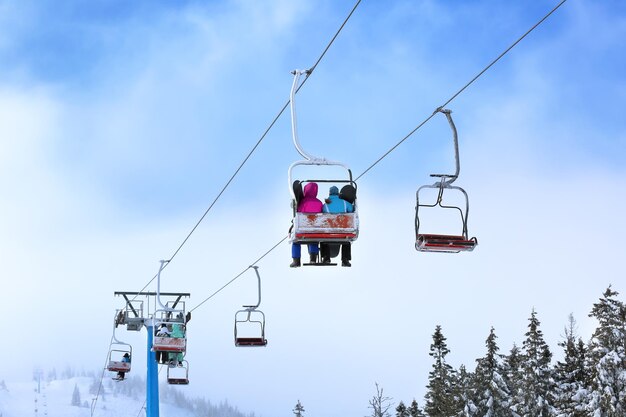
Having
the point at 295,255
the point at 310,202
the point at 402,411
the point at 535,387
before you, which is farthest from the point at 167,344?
the point at 402,411

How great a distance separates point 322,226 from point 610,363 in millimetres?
34589

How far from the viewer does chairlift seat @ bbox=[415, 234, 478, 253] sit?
14.6 meters

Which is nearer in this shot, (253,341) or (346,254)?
(346,254)

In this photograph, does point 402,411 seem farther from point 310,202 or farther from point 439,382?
point 310,202

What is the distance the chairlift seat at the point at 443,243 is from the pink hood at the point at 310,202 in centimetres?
198

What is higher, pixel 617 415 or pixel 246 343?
pixel 246 343

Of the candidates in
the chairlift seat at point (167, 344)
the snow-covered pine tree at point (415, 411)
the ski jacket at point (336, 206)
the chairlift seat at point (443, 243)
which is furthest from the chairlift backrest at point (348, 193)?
the snow-covered pine tree at point (415, 411)

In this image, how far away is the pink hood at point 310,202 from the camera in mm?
15875

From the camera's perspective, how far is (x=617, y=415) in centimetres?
4531

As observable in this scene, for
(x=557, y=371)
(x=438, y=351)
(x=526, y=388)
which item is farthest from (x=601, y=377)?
(x=438, y=351)

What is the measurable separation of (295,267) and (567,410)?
129 ft

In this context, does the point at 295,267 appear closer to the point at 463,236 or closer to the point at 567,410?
the point at 463,236

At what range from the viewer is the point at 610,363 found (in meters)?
46.4

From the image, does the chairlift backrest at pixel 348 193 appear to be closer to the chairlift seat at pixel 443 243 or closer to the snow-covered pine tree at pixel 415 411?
the chairlift seat at pixel 443 243
